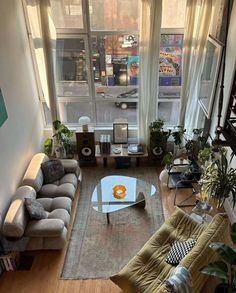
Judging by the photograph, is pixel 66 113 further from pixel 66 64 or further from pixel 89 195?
pixel 89 195

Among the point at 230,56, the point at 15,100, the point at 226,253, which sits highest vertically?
the point at 230,56

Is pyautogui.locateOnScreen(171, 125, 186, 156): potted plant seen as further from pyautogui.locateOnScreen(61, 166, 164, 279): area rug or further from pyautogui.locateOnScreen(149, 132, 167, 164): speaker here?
pyautogui.locateOnScreen(61, 166, 164, 279): area rug

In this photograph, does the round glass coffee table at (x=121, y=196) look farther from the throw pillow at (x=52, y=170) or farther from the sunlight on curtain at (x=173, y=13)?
the sunlight on curtain at (x=173, y=13)

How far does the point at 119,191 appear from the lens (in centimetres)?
434

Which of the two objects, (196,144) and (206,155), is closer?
(206,155)

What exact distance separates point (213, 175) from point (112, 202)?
1.53m

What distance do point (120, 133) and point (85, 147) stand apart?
79 cm

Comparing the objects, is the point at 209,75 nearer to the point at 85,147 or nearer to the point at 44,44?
the point at 85,147

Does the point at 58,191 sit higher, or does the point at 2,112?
the point at 2,112

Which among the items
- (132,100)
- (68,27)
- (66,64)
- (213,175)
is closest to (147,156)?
(132,100)

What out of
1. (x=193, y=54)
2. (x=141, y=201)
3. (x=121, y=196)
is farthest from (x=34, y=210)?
(x=193, y=54)

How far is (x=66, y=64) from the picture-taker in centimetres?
520

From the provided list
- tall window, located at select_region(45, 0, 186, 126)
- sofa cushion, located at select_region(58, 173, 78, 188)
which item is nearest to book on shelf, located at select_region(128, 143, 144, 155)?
tall window, located at select_region(45, 0, 186, 126)

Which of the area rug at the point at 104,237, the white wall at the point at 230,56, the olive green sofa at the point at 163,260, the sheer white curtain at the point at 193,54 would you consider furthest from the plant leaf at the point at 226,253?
the sheer white curtain at the point at 193,54
